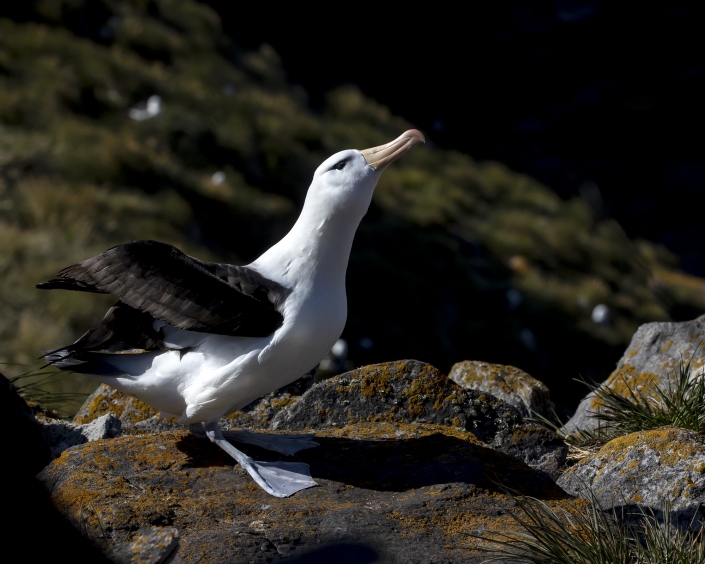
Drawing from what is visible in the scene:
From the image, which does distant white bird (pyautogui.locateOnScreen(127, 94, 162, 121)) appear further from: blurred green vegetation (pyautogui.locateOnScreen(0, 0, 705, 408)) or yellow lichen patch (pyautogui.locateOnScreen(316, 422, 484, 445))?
yellow lichen patch (pyautogui.locateOnScreen(316, 422, 484, 445))

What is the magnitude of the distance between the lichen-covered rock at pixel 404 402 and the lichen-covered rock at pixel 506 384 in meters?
0.93

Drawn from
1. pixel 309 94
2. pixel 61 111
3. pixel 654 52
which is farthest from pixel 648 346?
pixel 654 52

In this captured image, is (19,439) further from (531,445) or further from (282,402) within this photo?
(531,445)

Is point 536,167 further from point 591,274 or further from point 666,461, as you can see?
point 666,461

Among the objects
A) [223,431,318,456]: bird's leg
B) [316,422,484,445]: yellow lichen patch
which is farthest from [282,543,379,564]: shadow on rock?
[316,422,484,445]: yellow lichen patch

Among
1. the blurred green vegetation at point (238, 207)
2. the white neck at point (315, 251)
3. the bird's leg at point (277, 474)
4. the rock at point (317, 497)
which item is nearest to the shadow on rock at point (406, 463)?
the rock at point (317, 497)

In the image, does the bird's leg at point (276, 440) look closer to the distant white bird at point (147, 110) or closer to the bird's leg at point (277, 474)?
the bird's leg at point (277, 474)

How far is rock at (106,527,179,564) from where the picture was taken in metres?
2.96

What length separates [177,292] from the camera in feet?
13.0

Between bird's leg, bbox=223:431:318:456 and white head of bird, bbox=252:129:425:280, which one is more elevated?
white head of bird, bbox=252:129:425:280

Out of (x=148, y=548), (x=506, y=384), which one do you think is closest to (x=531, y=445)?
(x=506, y=384)

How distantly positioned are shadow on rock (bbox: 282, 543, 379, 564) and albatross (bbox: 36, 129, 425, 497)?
0.52 m

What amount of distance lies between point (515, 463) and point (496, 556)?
97 centimetres

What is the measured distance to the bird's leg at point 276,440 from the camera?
13.5 feet
